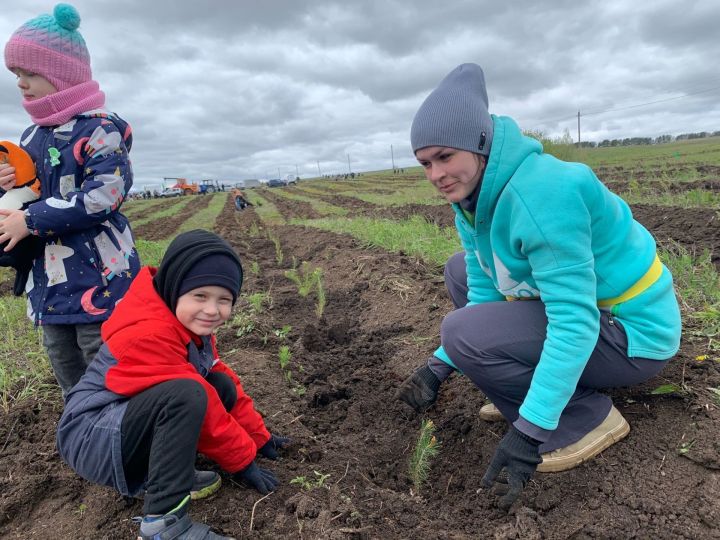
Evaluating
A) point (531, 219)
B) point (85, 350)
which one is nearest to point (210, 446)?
point (85, 350)

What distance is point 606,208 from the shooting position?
169cm

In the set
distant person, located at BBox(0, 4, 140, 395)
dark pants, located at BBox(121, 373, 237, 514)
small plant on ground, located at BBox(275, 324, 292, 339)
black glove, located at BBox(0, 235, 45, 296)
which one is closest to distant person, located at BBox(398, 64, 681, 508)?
dark pants, located at BBox(121, 373, 237, 514)

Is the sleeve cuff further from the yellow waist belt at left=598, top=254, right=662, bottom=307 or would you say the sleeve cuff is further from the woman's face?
the woman's face

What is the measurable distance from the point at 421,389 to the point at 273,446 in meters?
0.78

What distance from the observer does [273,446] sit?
2.14m

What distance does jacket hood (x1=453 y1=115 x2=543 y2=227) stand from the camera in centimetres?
168

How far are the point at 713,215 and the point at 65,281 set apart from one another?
6038 millimetres

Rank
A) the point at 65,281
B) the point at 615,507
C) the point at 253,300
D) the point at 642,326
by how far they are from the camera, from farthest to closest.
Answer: the point at 253,300 → the point at 65,281 → the point at 642,326 → the point at 615,507

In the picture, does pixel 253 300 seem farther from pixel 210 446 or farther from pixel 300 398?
pixel 210 446

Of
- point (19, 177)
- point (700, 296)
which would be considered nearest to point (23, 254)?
point (19, 177)

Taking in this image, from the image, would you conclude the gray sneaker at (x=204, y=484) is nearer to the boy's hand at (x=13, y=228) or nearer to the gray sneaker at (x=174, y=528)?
the gray sneaker at (x=174, y=528)

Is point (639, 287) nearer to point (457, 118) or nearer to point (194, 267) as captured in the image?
point (457, 118)

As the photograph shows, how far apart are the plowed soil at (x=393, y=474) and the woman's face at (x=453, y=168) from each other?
1.17 meters

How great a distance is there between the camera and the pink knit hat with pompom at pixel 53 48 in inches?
79.6
